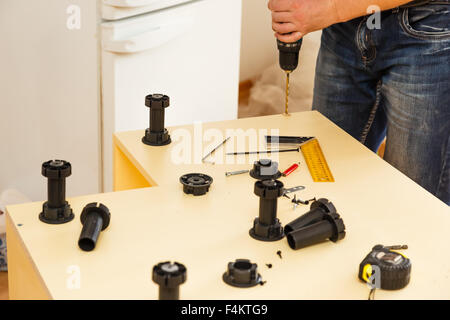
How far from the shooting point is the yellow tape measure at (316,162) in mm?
1563

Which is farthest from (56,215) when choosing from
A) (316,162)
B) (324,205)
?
(316,162)

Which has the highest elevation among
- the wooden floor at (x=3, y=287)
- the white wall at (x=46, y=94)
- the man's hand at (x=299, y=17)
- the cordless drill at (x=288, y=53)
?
the man's hand at (x=299, y=17)

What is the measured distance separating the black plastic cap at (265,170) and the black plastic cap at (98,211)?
386mm

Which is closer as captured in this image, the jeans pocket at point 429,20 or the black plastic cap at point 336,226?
the black plastic cap at point 336,226

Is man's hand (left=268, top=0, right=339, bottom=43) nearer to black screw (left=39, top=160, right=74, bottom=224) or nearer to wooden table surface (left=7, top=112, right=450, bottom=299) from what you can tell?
A: wooden table surface (left=7, top=112, right=450, bottom=299)

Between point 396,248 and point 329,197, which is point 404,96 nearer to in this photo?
point 329,197

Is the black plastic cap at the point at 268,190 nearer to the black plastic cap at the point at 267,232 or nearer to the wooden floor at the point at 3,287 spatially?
the black plastic cap at the point at 267,232

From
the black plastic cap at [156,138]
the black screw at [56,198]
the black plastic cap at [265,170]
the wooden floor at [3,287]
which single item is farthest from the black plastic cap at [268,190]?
the wooden floor at [3,287]

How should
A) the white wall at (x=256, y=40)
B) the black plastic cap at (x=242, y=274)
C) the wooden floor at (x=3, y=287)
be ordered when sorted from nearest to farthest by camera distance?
the black plastic cap at (x=242, y=274) → the wooden floor at (x=3, y=287) → the white wall at (x=256, y=40)

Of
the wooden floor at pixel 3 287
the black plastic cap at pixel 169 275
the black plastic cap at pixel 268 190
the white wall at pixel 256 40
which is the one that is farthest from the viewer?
the white wall at pixel 256 40

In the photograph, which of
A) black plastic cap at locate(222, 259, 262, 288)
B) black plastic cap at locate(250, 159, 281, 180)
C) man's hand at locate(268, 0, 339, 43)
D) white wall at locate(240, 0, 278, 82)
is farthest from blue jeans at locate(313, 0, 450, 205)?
white wall at locate(240, 0, 278, 82)

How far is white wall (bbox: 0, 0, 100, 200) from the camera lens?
2344 mm

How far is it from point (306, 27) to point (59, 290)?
982 mm

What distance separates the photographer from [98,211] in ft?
4.24
